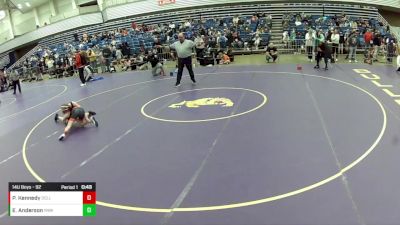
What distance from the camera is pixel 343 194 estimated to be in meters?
5.33

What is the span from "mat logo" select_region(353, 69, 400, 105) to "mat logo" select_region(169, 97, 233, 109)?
4.41 m

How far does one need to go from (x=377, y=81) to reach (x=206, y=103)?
19.3 feet

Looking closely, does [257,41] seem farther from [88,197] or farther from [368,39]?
[88,197]

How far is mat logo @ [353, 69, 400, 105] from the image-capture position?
1040 cm

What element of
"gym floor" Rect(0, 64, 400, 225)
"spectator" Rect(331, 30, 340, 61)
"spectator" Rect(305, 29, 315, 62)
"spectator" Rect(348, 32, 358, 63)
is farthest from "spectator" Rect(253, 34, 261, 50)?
"gym floor" Rect(0, 64, 400, 225)

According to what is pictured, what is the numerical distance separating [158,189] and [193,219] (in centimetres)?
104

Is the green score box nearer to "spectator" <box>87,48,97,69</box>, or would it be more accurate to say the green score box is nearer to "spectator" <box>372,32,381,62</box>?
"spectator" <box>372,32,381,62</box>

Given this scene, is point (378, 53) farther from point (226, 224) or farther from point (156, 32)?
point (226, 224)

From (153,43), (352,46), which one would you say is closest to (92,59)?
(153,43)

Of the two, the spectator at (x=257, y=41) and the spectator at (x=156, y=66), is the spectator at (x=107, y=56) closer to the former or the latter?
the spectator at (x=156, y=66)

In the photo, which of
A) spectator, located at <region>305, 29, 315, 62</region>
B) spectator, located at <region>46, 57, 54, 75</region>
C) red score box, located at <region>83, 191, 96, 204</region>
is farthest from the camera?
spectator, located at <region>46, 57, 54, 75</region>

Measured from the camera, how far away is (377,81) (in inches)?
490

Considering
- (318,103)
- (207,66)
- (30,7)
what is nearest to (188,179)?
(318,103)
